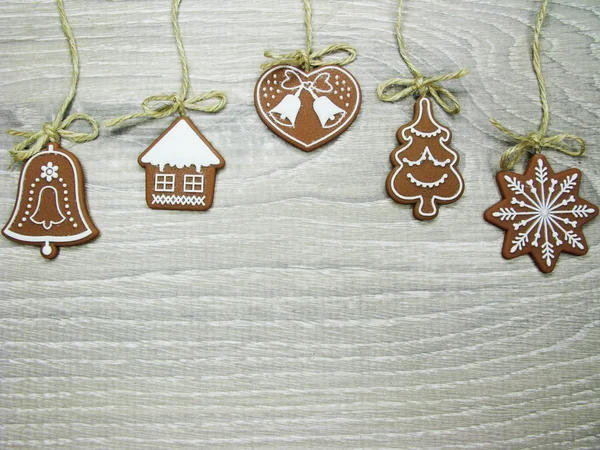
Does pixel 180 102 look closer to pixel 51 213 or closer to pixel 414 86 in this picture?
pixel 51 213

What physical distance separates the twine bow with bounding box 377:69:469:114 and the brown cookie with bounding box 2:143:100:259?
0.54 metres

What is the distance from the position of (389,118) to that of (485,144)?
18 centimetres

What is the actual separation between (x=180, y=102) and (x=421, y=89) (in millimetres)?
418

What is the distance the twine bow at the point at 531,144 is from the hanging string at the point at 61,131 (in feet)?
2.33

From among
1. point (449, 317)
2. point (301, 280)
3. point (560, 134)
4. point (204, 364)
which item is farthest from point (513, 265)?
point (204, 364)

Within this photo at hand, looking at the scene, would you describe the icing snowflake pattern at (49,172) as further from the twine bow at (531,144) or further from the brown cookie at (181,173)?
the twine bow at (531,144)

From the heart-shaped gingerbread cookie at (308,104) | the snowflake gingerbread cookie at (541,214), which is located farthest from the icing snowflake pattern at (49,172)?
the snowflake gingerbread cookie at (541,214)

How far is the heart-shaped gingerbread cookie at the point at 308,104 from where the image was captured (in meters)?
0.79

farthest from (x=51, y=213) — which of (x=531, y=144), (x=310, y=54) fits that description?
(x=531, y=144)

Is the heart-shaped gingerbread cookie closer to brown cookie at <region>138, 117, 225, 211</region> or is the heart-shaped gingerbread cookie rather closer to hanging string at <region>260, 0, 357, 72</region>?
hanging string at <region>260, 0, 357, 72</region>

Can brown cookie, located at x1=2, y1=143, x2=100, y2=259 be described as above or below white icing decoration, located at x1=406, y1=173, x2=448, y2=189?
below

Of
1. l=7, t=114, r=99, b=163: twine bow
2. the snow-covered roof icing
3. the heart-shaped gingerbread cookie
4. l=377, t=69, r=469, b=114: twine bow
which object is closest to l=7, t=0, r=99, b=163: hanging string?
l=7, t=114, r=99, b=163: twine bow

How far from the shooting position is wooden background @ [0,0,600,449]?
763mm

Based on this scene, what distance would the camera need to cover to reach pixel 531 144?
81cm
